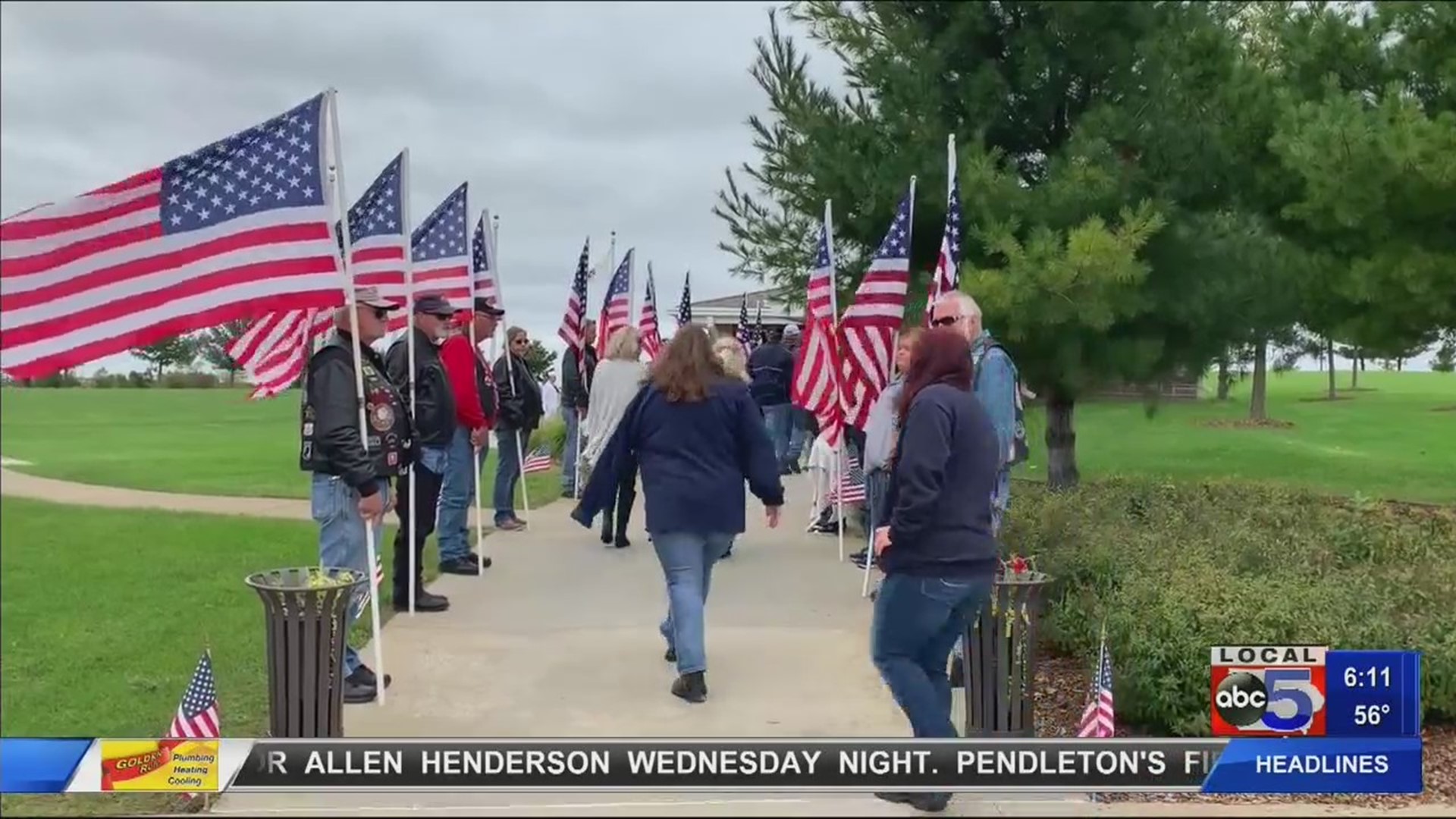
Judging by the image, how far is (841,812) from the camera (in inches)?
165

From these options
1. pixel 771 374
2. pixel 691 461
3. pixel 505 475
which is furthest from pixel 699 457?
pixel 771 374

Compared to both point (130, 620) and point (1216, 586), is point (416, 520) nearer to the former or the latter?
point (130, 620)

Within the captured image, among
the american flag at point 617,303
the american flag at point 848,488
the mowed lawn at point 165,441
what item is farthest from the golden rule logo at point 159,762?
the american flag at point 617,303

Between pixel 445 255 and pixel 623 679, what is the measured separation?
3399mm

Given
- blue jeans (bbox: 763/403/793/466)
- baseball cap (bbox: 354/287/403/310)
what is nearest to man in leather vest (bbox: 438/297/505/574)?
baseball cap (bbox: 354/287/403/310)

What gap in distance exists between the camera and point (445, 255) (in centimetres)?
805

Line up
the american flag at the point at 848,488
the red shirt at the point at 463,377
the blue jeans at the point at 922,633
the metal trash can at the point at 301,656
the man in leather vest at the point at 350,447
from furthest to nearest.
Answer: the american flag at the point at 848,488 → the red shirt at the point at 463,377 → the man in leather vest at the point at 350,447 → the metal trash can at the point at 301,656 → the blue jeans at the point at 922,633

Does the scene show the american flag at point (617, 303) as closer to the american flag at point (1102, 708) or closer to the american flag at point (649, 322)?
the american flag at point (649, 322)

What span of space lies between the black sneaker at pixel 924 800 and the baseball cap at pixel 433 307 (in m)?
4.19

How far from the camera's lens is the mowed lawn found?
1770 centimetres

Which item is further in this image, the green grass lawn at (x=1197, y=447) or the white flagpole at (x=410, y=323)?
the green grass lawn at (x=1197, y=447)

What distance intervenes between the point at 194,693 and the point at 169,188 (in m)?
1.92

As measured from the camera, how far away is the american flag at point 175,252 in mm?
4422

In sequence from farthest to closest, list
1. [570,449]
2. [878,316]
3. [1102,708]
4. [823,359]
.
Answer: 1. [570,449]
2. [823,359]
3. [878,316]
4. [1102,708]
